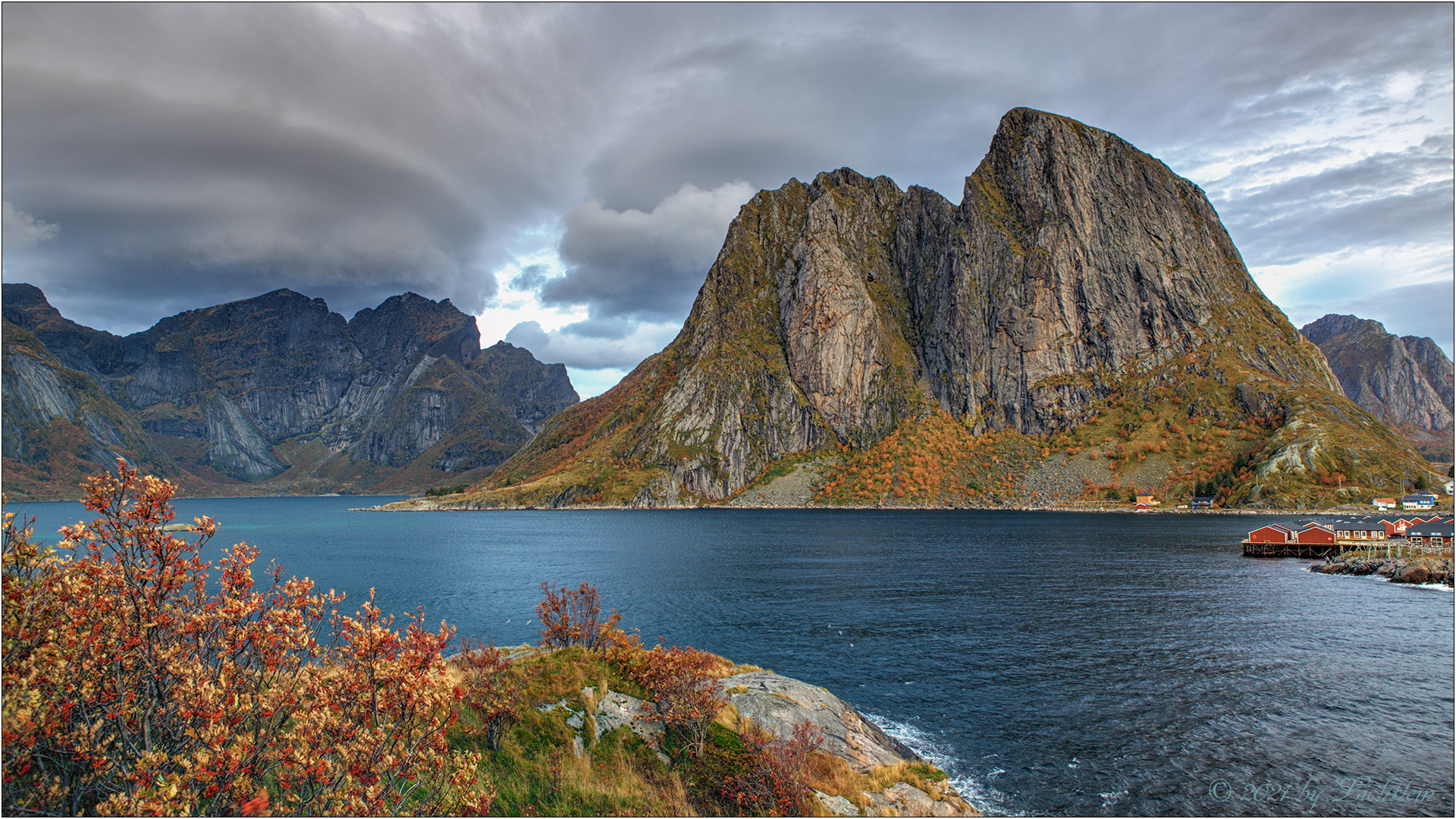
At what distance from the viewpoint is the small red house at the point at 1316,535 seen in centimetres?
11269

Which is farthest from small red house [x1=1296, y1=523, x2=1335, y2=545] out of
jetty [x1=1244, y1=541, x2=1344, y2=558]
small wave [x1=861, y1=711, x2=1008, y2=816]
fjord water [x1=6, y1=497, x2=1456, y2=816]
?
small wave [x1=861, y1=711, x2=1008, y2=816]

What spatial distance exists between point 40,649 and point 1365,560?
135 meters

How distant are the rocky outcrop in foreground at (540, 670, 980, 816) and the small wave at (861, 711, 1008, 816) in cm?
85

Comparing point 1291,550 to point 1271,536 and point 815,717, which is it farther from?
point 815,717

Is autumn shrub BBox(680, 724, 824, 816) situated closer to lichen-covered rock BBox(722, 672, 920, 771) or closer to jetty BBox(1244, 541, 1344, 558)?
lichen-covered rock BBox(722, 672, 920, 771)

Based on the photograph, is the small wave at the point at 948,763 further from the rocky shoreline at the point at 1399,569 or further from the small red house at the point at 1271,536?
the small red house at the point at 1271,536

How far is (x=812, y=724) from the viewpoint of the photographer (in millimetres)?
28156

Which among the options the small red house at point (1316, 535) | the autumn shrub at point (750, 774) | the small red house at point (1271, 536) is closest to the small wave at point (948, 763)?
the autumn shrub at point (750, 774)

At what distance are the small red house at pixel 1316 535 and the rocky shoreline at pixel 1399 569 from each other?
604 inches

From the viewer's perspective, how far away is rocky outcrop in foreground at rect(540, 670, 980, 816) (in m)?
23.9

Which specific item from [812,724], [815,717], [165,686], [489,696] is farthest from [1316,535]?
[165,686]

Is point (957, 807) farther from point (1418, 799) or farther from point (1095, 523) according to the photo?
point (1095, 523)

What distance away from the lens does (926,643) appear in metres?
52.6

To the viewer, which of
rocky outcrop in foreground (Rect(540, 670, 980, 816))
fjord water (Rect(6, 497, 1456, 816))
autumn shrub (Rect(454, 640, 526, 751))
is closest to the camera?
autumn shrub (Rect(454, 640, 526, 751))
